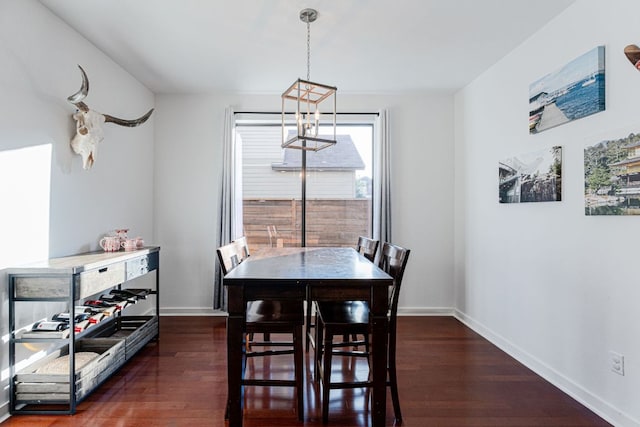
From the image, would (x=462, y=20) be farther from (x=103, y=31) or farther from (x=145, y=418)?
(x=145, y=418)

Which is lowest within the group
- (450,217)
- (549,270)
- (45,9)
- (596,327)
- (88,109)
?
(596,327)

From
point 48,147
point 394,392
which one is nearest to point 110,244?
point 48,147

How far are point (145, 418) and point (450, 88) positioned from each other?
4.17 meters

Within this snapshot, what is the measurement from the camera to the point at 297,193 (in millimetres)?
4508

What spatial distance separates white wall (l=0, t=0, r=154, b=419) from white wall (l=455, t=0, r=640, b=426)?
3576 millimetres

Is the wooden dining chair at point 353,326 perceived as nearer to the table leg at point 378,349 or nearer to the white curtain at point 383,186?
the table leg at point 378,349

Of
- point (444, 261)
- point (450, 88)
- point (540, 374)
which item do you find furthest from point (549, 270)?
point (450, 88)

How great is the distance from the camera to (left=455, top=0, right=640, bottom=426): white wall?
210cm

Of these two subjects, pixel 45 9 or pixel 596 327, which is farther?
pixel 45 9

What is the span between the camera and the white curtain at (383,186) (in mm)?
4277

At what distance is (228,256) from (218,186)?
1.93 m

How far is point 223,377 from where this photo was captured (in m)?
2.73

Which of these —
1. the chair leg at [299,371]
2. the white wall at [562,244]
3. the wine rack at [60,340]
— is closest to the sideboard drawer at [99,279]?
the wine rack at [60,340]

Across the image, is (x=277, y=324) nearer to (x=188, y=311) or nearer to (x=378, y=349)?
(x=378, y=349)
